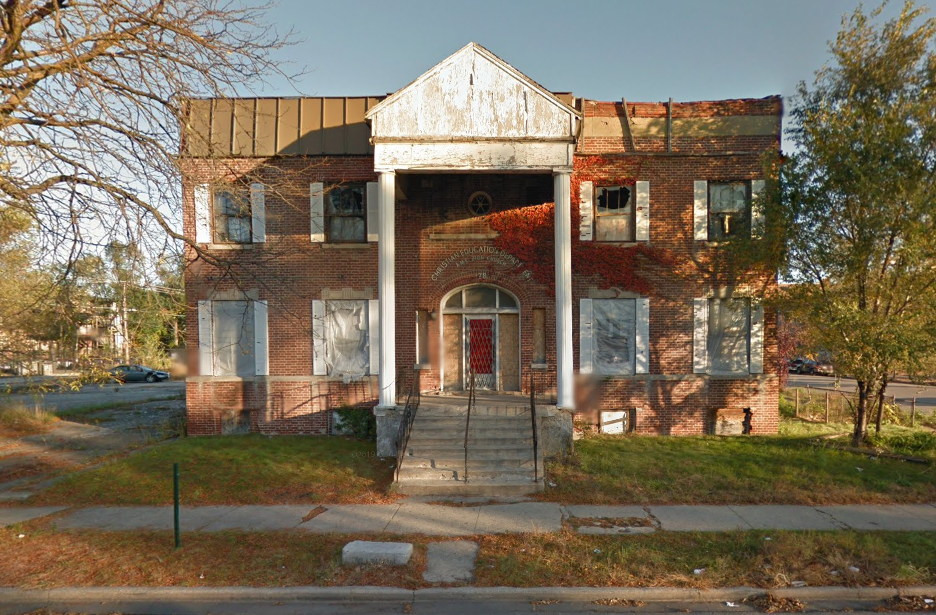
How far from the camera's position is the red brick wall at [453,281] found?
1373 cm

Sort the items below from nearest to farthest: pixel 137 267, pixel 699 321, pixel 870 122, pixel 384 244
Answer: pixel 137 267 → pixel 870 122 → pixel 384 244 → pixel 699 321

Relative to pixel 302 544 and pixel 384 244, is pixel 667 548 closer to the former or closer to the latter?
pixel 302 544

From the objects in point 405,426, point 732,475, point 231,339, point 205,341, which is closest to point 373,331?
point 405,426

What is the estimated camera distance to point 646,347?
13805 millimetres

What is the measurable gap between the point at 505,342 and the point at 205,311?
8137 millimetres

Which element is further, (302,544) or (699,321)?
(699,321)

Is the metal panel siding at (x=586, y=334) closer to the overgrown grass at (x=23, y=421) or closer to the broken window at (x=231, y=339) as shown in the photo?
the broken window at (x=231, y=339)

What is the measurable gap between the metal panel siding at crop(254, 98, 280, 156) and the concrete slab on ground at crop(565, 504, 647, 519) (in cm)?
1134

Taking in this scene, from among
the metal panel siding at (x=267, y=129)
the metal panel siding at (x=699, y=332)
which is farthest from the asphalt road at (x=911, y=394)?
the metal panel siding at (x=267, y=129)

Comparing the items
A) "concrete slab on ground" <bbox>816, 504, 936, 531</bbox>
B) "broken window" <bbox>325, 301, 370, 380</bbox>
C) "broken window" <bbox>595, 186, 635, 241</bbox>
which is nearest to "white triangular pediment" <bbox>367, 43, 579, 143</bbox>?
"broken window" <bbox>595, 186, 635, 241</bbox>

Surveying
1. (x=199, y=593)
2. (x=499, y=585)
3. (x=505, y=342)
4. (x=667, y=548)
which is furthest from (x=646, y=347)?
(x=199, y=593)

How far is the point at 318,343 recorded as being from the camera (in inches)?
556

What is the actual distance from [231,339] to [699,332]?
491 inches

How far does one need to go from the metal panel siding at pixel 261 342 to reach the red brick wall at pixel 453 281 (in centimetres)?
15
